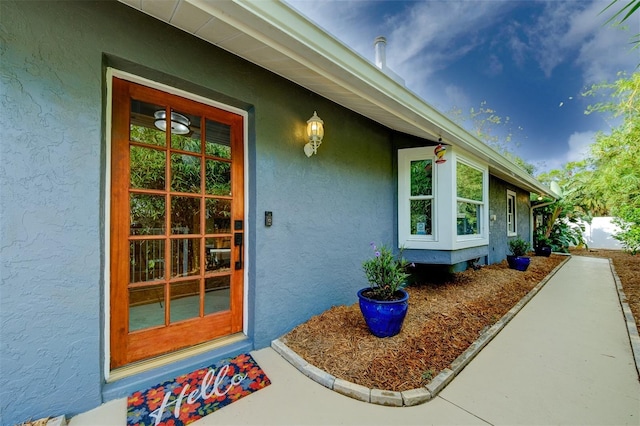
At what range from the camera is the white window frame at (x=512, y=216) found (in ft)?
29.9

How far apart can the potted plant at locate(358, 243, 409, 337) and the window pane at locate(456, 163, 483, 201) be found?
242 cm

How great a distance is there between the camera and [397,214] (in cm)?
460

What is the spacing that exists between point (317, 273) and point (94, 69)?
283 cm

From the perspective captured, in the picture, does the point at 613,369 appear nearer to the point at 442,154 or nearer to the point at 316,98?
the point at 442,154

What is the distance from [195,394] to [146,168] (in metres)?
1.92

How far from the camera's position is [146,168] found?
2.29 meters

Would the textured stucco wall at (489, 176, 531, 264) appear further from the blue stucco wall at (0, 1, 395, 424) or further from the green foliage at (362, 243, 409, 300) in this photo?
the blue stucco wall at (0, 1, 395, 424)

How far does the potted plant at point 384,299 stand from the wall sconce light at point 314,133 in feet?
4.97

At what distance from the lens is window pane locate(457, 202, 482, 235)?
179 inches

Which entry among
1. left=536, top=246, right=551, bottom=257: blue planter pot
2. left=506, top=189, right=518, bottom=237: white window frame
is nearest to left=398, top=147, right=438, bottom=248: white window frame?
left=506, top=189, right=518, bottom=237: white window frame

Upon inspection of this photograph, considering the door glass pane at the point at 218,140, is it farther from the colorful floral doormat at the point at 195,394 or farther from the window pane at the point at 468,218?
the window pane at the point at 468,218

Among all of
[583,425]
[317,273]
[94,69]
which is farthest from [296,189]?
[583,425]

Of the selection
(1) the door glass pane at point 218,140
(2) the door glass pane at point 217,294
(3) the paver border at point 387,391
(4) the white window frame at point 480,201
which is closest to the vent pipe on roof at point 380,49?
(4) the white window frame at point 480,201

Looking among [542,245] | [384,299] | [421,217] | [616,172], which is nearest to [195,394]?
[384,299]
